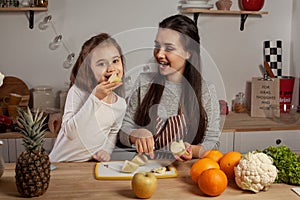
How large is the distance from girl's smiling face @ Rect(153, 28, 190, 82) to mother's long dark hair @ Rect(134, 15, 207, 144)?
0.04 m

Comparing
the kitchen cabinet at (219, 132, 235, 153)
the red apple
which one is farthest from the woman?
the kitchen cabinet at (219, 132, 235, 153)

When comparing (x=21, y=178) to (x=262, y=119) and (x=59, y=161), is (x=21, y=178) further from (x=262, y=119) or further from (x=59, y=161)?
(x=262, y=119)

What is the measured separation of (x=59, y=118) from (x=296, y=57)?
69.4 inches

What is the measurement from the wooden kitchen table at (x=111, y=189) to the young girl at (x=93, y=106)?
0.18 metres

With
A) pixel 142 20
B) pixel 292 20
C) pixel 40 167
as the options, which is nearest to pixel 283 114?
pixel 292 20

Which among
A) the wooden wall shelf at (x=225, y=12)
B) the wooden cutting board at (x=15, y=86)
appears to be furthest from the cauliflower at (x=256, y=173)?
the wooden cutting board at (x=15, y=86)

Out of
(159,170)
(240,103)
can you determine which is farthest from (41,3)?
(159,170)

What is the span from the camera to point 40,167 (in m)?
1.28

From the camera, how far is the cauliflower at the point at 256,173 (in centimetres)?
133

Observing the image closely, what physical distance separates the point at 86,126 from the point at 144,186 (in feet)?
1.48

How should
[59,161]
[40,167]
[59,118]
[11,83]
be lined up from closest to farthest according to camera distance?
[40,167] < [59,161] < [59,118] < [11,83]

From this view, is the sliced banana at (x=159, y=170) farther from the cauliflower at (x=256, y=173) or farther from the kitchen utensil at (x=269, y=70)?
the kitchen utensil at (x=269, y=70)

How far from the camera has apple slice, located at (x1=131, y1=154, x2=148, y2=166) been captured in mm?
1551

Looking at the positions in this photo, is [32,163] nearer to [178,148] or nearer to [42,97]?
[178,148]
